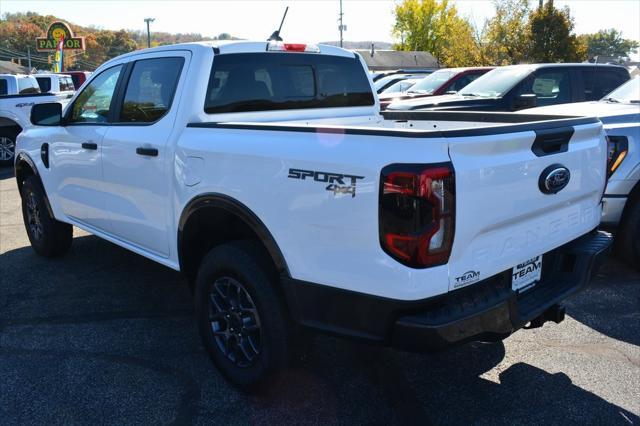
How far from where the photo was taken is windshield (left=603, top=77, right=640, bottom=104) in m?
6.16

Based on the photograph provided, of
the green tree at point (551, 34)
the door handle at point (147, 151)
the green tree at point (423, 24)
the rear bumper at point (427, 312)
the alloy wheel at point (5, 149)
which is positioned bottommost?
the rear bumper at point (427, 312)

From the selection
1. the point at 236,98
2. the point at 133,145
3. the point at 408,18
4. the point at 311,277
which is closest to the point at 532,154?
the point at 311,277

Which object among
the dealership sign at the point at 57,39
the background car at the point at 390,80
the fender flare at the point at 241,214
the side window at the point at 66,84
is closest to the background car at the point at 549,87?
the fender flare at the point at 241,214

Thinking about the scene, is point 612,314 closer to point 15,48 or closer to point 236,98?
point 236,98

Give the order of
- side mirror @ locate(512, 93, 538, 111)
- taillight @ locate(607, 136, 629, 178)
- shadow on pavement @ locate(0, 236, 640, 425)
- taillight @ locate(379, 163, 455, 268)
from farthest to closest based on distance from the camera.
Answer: side mirror @ locate(512, 93, 538, 111)
taillight @ locate(607, 136, 629, 178)
shadow on pavement @ locate(0, 236, 640, 425)
taillight @ locate(379, 163, 455, 268)

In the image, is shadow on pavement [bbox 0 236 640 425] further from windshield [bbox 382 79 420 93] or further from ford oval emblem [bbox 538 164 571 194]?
windshield [bbox 382 79 420 93]

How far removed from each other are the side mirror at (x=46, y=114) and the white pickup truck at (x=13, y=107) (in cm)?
766

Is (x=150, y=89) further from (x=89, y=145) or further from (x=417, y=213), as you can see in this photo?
(x=417, y=213)

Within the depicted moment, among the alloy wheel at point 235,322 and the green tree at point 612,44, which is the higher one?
the green tree at point 612,44

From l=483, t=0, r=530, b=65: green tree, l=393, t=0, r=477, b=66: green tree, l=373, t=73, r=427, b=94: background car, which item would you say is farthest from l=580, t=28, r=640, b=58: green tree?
l=373, t=73, r=427, b=94: background car

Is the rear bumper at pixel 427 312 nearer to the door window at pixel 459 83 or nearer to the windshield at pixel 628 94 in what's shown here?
the windshield at pixel 628 94

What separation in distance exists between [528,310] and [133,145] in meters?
2.64

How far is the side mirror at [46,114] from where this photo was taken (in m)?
4.83

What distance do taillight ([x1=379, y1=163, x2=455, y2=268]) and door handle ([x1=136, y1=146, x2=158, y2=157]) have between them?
1.82 meters
